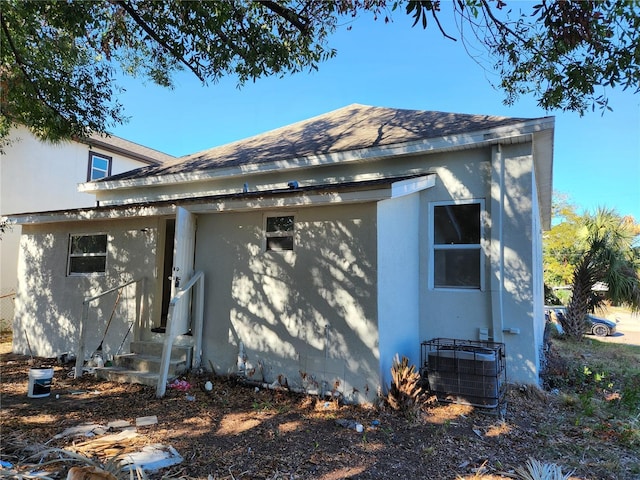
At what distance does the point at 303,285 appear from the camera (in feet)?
20.0

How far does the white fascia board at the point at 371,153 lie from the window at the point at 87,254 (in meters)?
2.19

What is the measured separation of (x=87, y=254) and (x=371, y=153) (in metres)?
6.54

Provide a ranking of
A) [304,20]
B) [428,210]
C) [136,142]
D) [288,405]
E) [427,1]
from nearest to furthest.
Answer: [427,1], [288,405], [304,20], [428,210], [136,142]

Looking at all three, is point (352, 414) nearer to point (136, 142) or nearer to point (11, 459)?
point (11, 459)

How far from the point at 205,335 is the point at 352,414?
10.3ft

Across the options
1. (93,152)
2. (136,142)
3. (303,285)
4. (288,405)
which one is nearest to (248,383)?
(288,405)

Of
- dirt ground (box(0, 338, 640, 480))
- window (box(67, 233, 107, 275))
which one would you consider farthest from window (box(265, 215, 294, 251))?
window (box(67, 233, 107, 275))

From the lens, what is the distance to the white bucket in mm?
5629

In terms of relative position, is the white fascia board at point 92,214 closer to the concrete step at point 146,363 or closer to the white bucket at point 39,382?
the concrete step at point 146,363

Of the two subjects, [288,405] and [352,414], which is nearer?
[352,414]

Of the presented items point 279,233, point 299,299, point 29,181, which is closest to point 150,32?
point 279,233

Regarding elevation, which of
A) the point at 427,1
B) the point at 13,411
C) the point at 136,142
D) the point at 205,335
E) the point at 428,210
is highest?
the point at 136,142

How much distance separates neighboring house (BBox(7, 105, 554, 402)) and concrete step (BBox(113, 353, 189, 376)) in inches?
17.3

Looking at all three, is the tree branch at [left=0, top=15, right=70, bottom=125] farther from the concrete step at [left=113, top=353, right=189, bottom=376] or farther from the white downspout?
the white downspout
